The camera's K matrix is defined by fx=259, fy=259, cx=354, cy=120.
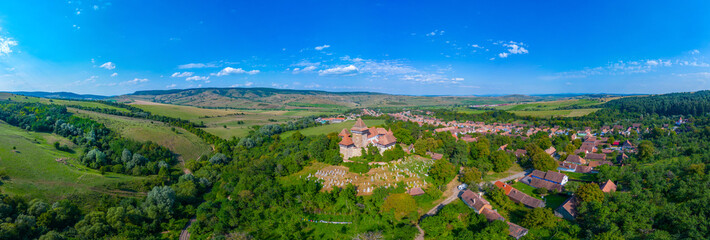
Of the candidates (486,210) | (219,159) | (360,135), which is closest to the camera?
(486,210)

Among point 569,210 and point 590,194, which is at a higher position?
point 590,194

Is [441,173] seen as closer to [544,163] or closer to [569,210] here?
[569,210]

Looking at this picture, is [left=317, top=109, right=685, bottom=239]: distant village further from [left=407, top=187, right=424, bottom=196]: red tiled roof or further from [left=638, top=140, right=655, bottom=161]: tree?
[left=638, top=140, right=655, bottom=161]: tree

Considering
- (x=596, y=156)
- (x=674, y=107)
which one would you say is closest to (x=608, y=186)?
(x=596, y=156)

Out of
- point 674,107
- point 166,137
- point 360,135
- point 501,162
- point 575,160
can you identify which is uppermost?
point 674,107

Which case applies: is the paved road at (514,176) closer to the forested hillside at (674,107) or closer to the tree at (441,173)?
the tree at (441,173)

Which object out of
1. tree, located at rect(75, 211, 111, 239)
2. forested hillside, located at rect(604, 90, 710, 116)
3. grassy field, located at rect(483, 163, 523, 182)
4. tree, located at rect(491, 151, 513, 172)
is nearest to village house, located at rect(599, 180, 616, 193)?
grassy field, located at rect(483, 163, 523, 182)
